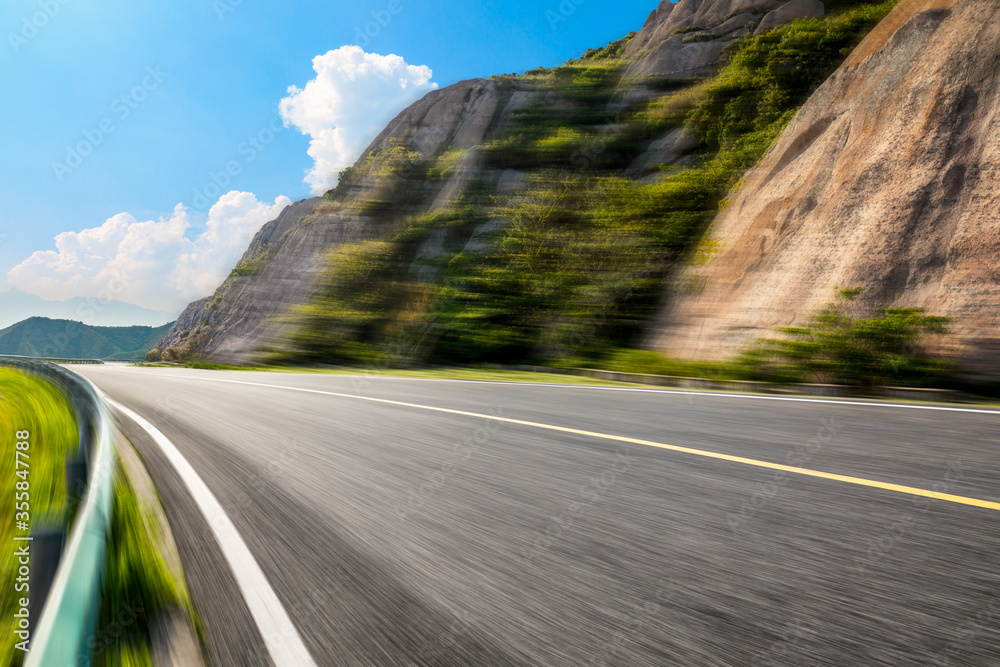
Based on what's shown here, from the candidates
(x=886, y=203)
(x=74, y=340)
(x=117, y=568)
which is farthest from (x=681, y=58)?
(x=74, y=340)

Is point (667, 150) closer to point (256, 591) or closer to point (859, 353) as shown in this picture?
point (859, 353)

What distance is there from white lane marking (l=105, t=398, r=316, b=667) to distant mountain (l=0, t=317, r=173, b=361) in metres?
139

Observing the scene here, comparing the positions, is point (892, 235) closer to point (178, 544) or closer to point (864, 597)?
point (864, 597)

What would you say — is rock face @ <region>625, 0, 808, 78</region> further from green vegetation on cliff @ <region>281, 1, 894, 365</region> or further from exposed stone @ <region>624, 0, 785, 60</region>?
green vegetation on cliff @ <region>281, 1, 894, 365</region>

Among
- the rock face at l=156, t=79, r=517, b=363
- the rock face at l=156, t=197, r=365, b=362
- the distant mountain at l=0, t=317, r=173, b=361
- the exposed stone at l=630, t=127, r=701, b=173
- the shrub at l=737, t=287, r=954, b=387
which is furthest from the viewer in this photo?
the distant mountain at l=0, t=317, r=173, b=361

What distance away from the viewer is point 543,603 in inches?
86.0

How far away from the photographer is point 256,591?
8.13 ft

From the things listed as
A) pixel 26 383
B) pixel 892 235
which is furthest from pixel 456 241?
pixel 892 235

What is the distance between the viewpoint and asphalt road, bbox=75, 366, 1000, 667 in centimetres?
188

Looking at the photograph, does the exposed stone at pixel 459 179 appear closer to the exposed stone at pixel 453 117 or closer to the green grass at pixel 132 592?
the exposed stone at pixel 453 117

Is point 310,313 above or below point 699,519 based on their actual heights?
above

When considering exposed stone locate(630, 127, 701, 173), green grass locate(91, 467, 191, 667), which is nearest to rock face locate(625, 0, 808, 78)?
exposed stone locate(630, 127, 701, 173)

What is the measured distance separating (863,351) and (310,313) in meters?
27.3

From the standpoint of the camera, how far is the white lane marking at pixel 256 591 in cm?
198
